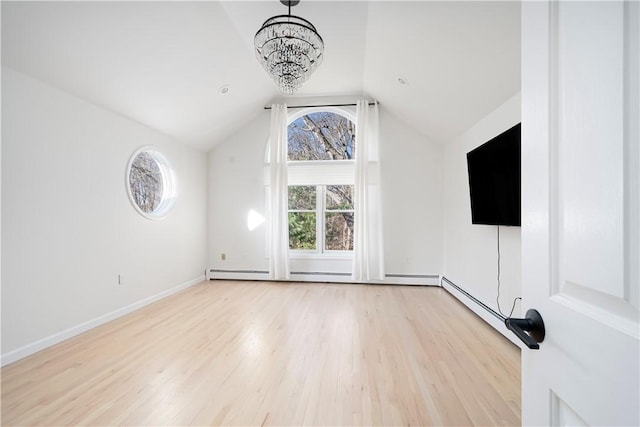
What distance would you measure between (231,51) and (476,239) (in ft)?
11.8

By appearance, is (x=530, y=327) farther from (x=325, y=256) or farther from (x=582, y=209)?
(x=325, y=256)

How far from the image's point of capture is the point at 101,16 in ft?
7.35

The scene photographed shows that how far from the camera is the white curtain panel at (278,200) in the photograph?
16.0ft

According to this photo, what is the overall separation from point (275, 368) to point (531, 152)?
218cm

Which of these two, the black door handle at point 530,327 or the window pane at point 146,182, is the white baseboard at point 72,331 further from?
the black door handle at point 530,327

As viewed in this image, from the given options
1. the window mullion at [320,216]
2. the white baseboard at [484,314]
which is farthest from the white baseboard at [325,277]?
the window mullion at [320,216]

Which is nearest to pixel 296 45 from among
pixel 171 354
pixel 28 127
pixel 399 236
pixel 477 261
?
pixel 28 127

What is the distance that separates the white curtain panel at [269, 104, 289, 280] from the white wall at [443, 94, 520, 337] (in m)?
2.61

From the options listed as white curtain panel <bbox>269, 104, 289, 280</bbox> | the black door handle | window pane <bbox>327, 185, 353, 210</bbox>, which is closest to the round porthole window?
white curtain panel <bbox>269, 104, 289, 280</bbox>

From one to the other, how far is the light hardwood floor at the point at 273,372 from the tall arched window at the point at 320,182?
72.1 inches

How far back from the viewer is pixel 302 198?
518 cm

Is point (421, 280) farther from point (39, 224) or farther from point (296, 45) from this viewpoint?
point (39, 224)

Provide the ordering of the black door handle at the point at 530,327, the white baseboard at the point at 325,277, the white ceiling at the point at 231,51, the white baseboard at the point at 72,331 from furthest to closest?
the white baseboard at the point at 325,277 → the white baseboard at the point at 72,331 → the white ceiling at the point at 231,51 → the black door handle at the point at 530,327

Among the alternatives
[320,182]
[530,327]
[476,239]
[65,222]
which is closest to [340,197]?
[320,182]
